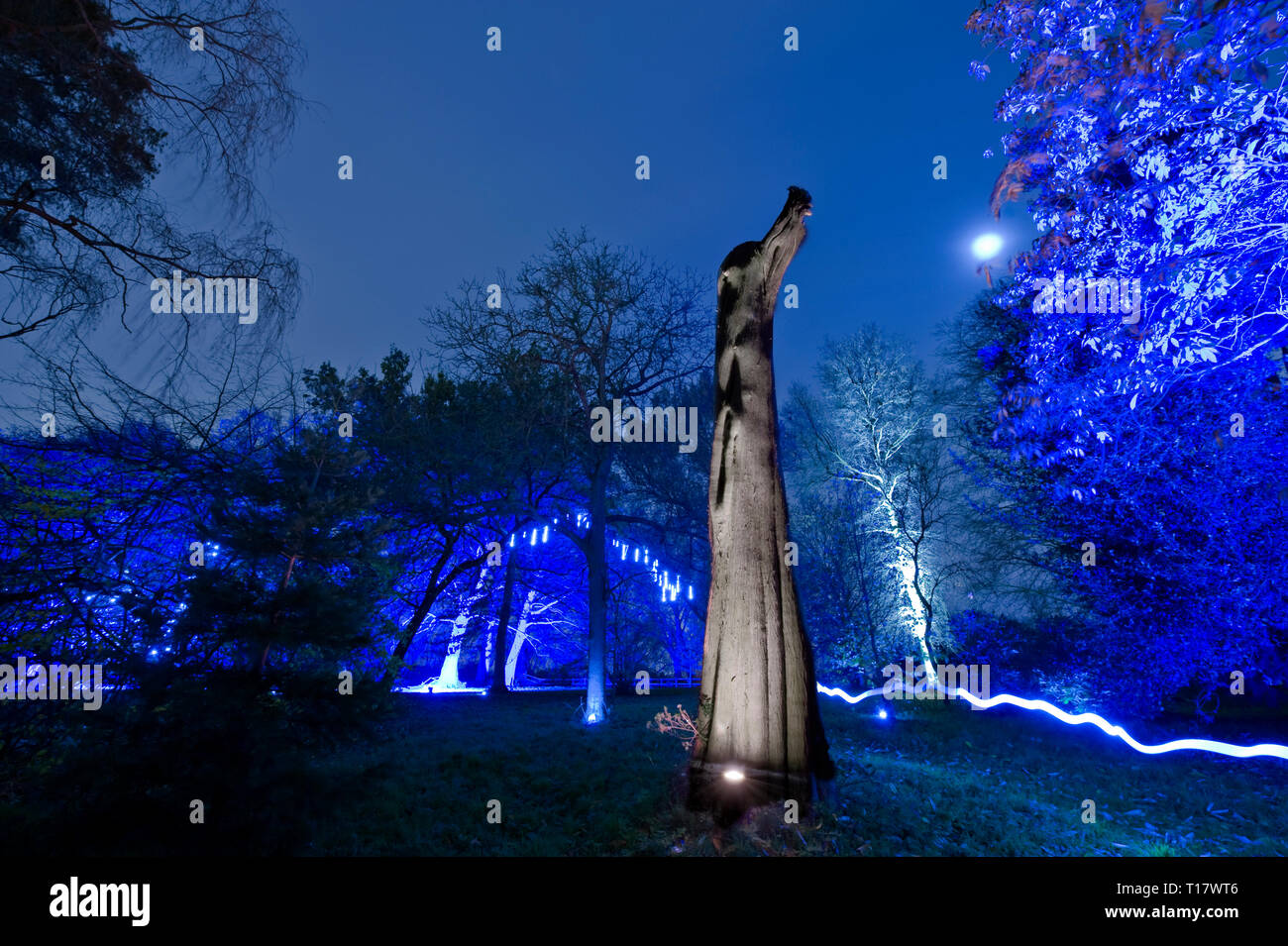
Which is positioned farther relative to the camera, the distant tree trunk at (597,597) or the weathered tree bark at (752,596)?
the distant tree trunk at (597,597)

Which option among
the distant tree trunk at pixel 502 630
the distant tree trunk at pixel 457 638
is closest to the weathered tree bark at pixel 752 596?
the distant tree trunk at pixel 457 638

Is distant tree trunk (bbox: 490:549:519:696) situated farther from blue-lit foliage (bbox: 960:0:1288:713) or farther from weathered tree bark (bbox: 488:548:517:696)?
blue-lit foliage (bbox: 960:0:1288:713)

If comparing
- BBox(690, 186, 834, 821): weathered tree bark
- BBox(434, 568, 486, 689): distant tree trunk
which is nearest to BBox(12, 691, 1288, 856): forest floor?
BBox(690, 186, 834, 821): weathered tree bark

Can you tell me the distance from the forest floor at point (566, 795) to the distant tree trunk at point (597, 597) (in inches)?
88.0

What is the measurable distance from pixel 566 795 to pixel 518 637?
56.5 feet

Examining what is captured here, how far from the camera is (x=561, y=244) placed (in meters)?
14.6

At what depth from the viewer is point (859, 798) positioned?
5.64m

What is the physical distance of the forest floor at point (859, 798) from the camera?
4.90 meters

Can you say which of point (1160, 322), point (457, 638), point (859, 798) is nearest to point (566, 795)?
point (859, 798)

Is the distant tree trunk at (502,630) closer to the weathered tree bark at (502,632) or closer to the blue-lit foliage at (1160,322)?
the weathered tree bark at (502,632)
